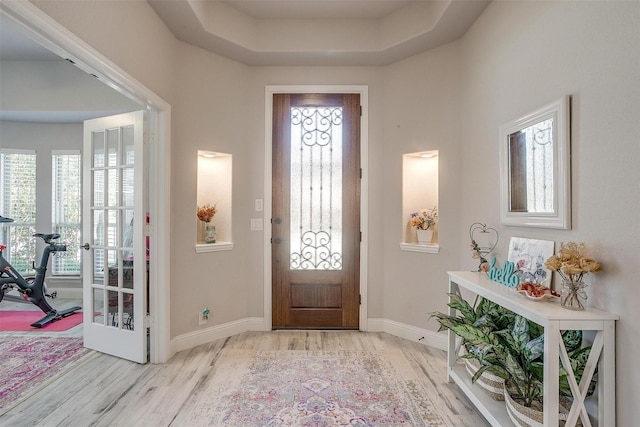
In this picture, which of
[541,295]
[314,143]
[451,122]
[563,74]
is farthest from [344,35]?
[541,295]

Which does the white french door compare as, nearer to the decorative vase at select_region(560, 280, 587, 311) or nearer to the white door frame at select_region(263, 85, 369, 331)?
the white door frame at select_region(263, 85, 369, 331)

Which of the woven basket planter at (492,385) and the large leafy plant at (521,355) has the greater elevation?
the large leafy plant at (521,355)

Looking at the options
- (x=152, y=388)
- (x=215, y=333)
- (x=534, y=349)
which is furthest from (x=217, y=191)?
(x=534, y=349)

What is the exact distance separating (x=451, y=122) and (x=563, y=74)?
122cm

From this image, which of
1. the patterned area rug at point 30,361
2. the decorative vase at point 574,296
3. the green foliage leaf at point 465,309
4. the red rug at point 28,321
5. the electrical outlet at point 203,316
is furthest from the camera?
the red rug at point 28,321

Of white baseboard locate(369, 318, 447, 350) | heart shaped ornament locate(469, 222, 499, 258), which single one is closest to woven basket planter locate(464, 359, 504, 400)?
heart shaped ornament locate(469, 222, 499, 258)

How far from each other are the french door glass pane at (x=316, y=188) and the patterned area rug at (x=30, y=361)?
2109 mm

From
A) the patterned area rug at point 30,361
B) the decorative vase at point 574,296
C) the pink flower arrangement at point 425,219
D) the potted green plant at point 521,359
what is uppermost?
the pink flower arrangement at point 425,219

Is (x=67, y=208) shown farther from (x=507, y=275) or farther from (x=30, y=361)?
(x=507, y=275)

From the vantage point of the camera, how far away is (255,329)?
10.8ft

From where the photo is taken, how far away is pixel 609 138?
1.39m

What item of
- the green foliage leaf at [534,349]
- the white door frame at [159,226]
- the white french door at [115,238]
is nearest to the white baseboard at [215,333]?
the white door frame at [159,226]

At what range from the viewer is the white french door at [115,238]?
2553 mm

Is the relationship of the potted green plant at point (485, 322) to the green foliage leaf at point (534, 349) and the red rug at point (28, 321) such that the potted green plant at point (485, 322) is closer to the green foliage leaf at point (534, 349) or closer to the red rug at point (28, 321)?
the green foliage leaf at point (534, 349)
